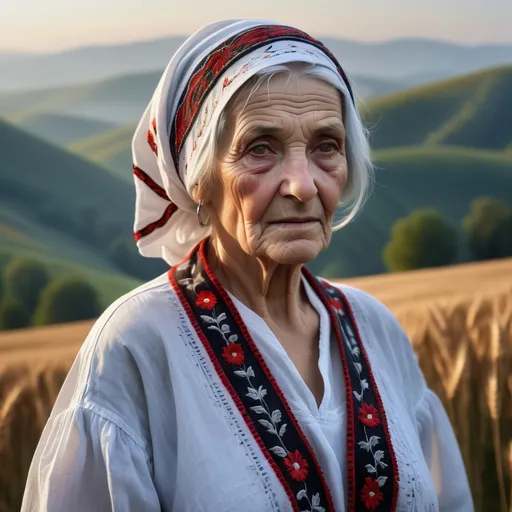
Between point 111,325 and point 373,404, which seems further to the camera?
point 373,404

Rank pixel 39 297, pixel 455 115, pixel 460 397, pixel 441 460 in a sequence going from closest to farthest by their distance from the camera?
pixel 441 460 < pixel 460 397 < pixel 39 297 < pixel 455 115

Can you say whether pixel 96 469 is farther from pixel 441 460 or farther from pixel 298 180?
pixel 441 460

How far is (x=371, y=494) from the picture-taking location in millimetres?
1553

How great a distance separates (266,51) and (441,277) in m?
5.48

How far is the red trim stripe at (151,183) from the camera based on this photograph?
182cm

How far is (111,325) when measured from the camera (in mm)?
1546

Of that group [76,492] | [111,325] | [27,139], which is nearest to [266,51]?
[111,325]

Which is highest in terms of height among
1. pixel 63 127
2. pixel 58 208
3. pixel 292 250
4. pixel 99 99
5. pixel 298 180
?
pixel 298 180

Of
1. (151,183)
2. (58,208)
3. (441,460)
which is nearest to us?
(151,183)

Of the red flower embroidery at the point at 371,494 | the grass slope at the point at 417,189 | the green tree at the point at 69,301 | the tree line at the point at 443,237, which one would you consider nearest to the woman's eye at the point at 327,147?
the red flower embroidery at the point at 371,494

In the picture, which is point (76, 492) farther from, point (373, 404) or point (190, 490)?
point (373, 404)

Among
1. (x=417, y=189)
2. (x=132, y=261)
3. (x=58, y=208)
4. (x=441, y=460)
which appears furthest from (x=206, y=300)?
(x=417, y=189)

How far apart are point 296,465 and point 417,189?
5.49 metres

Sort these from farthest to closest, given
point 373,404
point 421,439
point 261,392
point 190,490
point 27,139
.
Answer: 1. point 27,139
2. point 421,439
3. point 373,404
4. point 261,392
5. point 190,490
